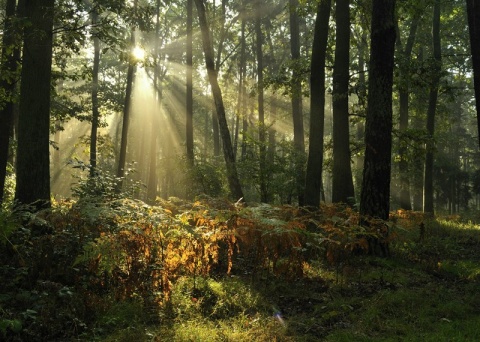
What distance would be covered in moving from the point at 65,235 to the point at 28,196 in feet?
5.50

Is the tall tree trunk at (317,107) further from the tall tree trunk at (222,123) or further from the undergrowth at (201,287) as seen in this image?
the tall tree trunk at (222,123)

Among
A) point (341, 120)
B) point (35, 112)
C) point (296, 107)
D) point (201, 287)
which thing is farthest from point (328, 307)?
point (296, 107)

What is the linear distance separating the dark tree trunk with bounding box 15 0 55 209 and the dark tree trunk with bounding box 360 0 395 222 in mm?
6244

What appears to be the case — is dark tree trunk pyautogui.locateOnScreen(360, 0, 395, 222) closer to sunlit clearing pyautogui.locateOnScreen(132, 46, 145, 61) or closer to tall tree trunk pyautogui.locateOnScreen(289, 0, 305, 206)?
tall tree trunk pyautogui.locateOnScreen(289, 0, 305, 206)

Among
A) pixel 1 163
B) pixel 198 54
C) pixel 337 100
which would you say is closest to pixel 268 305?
pixel 337 100

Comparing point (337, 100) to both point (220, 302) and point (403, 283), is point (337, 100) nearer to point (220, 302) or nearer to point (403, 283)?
point (403, 283)

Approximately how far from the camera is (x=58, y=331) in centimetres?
445

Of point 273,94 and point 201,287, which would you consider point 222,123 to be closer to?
point 273,94

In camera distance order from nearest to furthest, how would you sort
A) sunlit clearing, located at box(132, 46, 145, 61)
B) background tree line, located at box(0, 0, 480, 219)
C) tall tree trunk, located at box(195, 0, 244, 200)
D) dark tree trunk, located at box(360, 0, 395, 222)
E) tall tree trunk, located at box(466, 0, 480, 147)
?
background tree line, located at box(0, 0, 480, 219), dark tree trunk, located at box(360, 0, 395, 222), tall tree trunk, located at box(466, 0, 480, 147), sunlit clearing, located at box(132, 46, 145, 61), tall tree trunk, located at box(195, 0, 244, 200)

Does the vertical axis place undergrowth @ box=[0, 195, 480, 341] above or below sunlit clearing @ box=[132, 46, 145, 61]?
below

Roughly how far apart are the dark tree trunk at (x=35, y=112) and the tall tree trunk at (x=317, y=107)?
21.9 feet

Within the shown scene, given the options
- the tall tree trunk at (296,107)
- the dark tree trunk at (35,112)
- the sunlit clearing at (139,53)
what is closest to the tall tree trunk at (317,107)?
the tall tree trunk at (296,107)

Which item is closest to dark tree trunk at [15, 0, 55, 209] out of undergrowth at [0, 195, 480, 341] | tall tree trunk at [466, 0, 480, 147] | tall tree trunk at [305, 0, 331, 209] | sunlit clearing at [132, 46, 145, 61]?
undergrowth at [0, 195, 480, 341]

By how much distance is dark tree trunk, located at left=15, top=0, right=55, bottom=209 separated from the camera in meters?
7.33
